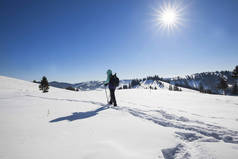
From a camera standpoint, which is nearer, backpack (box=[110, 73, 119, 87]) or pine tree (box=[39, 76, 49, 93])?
backpack (box=[110, 73, 119, 87])

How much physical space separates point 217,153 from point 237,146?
913mm

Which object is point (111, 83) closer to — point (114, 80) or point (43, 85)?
point (114, 80)

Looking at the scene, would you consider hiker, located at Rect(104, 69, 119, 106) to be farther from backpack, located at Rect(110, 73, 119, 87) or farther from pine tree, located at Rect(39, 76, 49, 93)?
pine tree, located at Rect(39, 76, 49, 93)

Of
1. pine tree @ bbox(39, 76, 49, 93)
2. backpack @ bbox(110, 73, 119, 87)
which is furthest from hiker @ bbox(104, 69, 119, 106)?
pine tree @ bbox(39, 76, 49, 93)

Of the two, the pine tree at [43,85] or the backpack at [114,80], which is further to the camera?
the pine tree at [43,85]

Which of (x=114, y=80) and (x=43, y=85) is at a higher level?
(x=43, y=85)

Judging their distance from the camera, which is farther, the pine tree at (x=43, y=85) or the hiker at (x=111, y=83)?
the pine tree at (x=43, y=85)

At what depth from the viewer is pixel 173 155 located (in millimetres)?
2445

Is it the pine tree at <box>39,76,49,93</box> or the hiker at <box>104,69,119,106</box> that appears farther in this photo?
the pine tree at <box>39,76,49,93</box>

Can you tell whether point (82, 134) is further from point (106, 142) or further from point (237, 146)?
point (237, 146)

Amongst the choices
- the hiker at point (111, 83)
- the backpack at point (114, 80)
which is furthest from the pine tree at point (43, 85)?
the backpack at point (114, 80)

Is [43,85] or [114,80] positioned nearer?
[114,80]

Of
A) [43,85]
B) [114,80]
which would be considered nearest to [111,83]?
[114,80]

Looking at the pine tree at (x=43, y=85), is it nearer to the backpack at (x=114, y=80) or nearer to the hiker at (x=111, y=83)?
the hiker at (x=111, y=83)
